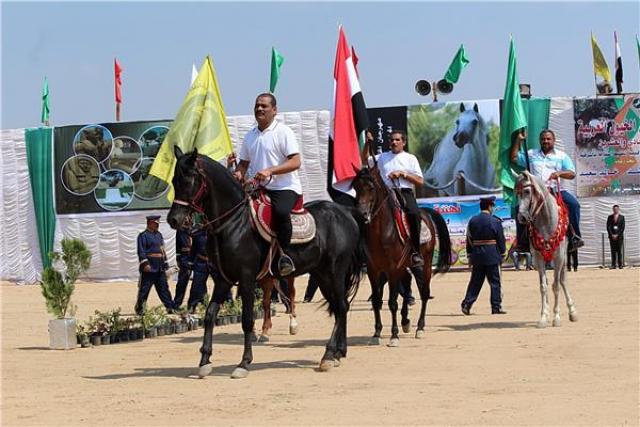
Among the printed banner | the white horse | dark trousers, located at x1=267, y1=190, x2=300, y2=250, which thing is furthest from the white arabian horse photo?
dark trousers, located at x1=267, y1=190, x2=300, y2=250

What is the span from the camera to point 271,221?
11.5 m

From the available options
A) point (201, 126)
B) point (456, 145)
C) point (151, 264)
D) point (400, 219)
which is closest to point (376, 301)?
point (400, 219)

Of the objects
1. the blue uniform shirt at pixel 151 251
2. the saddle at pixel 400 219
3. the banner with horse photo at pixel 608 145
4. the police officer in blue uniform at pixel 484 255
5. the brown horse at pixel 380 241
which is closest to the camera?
the brown horse at pixel 380 241

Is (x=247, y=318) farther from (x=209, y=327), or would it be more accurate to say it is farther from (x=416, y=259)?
(x=416, y=259)

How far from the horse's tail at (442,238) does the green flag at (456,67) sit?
76.2 feet

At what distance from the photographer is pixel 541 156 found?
16969mm

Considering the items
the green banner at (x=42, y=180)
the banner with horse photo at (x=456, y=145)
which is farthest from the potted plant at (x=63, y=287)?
the green banner at (x=42, y=180)

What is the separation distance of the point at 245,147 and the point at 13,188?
3175 cm

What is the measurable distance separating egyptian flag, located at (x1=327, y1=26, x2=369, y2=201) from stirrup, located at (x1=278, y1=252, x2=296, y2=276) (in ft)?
12.9

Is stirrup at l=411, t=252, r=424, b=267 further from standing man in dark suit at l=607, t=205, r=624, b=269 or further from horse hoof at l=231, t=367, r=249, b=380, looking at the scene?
standing man in dark suit at l=607, t=205, r=624, b=269

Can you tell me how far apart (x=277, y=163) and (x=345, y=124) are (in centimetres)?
464

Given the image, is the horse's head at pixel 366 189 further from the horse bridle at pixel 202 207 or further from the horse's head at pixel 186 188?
the horse's head at pixel 186 188

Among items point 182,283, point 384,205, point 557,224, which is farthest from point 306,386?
point 182,283

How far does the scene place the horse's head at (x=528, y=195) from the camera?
51.8ft
